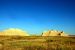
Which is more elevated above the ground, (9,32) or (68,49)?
(9,32)

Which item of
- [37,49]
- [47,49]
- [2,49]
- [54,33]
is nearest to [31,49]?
[37,49]

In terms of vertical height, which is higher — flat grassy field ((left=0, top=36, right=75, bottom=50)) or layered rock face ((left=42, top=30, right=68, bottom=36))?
layered rock face ((left=42, top=30, right=68, bottom=36))

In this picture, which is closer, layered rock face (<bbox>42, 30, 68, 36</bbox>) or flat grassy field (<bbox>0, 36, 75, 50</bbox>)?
flat grassy field (<bbox>0, 36, 75, 50</bbox>)

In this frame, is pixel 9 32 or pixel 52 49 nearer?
pixel 52 49

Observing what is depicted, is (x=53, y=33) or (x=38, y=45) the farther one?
(x=53, y=33)

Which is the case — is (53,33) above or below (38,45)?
above

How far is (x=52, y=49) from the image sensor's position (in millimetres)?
18672

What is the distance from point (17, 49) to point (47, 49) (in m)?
3.44

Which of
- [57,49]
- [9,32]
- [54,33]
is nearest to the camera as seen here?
[57,49]

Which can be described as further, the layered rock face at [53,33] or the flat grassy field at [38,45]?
the layered rock face at [53,33]

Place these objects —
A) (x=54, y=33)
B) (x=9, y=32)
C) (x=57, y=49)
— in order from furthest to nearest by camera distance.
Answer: (x=9, y=32)
(x=54, y=33)
(x=57, y=49)

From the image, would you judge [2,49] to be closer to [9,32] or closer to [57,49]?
[57,49]

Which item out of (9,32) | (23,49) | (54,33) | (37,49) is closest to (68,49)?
(37,49)

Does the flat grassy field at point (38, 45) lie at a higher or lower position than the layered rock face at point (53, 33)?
lower
